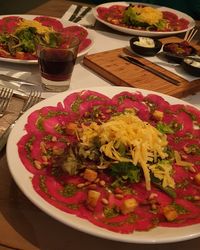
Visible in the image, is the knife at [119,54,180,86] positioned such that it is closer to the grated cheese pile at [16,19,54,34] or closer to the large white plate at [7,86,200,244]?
the grated cheese pile at [16,19,54,34]

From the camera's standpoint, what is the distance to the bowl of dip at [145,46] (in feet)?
5.86

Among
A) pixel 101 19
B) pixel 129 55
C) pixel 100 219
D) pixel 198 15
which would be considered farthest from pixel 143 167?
pixel 198 15

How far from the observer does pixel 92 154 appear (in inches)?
37.3

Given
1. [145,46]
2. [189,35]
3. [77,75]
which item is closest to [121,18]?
[189,35]

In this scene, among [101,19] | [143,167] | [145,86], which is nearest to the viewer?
[143,167]

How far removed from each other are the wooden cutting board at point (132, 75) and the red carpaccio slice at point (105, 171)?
8.8 inches

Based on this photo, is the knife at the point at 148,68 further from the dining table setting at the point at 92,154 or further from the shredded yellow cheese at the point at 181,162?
the shredded yellow cheese at the point at 181,162

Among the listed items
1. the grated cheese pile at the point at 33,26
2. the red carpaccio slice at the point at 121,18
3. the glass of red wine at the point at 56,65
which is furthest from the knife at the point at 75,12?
the glass of red wine at the point at 56,65

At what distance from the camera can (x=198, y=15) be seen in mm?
3178

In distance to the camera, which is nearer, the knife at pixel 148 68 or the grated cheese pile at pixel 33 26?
the knife at pixel 148 68

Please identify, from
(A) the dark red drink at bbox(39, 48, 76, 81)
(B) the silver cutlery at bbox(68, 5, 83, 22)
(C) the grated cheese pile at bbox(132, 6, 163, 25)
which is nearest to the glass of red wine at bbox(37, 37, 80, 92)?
(A) the dark red drink at bbox(39, 48, 76, 81)

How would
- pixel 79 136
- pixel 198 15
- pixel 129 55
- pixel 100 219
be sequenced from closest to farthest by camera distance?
1. pixel 100 219
2. pixel 79 136
3. pixel 129 55
4. pixel 198 15

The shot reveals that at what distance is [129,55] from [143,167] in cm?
102

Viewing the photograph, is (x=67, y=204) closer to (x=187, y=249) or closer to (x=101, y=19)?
(x=187, y=249)
